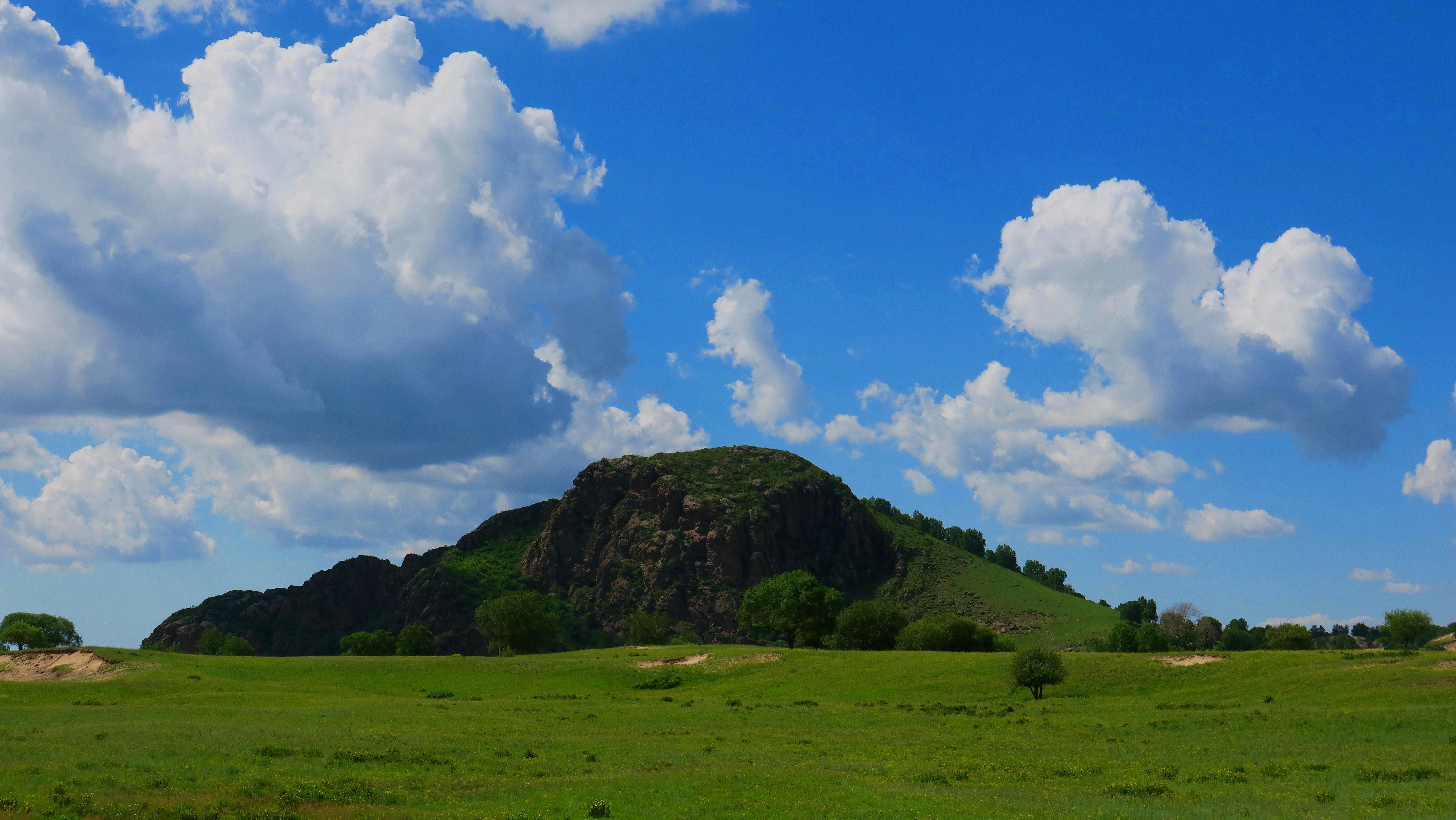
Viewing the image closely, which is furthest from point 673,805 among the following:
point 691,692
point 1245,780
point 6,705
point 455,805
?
point 6,705

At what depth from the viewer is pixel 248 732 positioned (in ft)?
140

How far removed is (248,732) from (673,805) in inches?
1113

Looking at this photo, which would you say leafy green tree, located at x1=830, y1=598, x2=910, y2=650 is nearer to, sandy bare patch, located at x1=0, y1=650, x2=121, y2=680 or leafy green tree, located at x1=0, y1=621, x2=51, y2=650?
sandy bare patch, located at x1=0, y1=650, x2=121, y2=680

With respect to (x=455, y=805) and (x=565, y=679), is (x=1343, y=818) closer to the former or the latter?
(x=455, y=805)

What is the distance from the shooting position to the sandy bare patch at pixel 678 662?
9081cm

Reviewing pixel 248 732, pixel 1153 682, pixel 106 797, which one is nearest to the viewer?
pixel 106 797

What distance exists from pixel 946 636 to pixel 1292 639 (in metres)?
61.7

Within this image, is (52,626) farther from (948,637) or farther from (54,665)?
(948,637)

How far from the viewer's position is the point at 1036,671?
64.9 metres

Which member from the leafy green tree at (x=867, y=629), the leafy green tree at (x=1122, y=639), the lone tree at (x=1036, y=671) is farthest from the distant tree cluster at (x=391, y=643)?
the leafy green tree at (x=1122, y=639)

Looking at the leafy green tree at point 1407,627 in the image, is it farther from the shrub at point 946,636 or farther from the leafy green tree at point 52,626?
the leafy green tree at point 52,626

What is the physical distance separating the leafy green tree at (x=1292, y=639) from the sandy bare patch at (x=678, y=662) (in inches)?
3956

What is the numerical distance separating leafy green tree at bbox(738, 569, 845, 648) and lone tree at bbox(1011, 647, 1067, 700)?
59.3 m

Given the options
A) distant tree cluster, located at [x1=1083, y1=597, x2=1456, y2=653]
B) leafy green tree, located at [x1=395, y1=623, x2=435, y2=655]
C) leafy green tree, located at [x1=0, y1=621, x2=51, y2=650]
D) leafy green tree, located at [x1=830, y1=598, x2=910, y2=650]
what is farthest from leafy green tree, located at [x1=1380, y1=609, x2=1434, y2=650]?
leafy green tree, located at [x1=0, y1=621, x2=51, y2=650]
